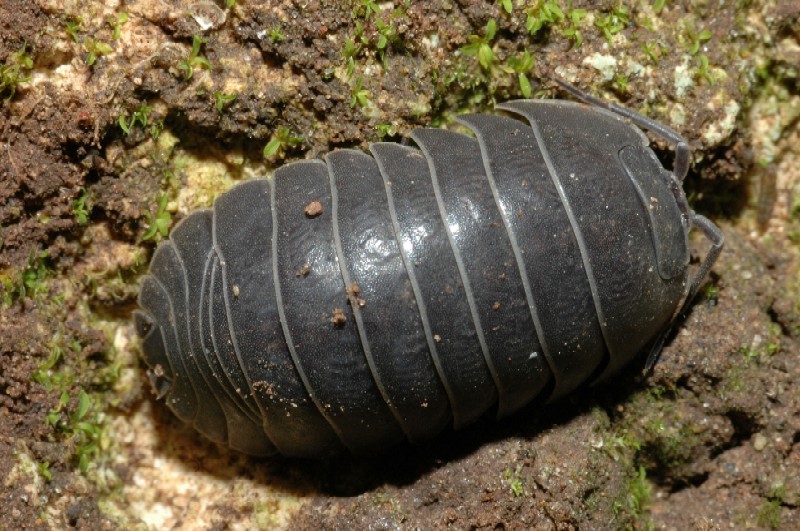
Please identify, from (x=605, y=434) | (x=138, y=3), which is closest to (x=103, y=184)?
(x=138, y=3)

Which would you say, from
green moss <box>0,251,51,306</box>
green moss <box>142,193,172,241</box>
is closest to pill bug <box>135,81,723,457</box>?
green moss <box>142,193,172,241</box>

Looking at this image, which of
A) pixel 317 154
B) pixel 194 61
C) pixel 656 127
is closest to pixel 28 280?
pixel 194 61

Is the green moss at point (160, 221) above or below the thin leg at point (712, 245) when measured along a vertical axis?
below

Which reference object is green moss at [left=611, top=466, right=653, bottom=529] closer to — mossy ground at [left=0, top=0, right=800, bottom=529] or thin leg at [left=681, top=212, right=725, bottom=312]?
mossy ground at [left=0, top=0, right=800, bottom=529]

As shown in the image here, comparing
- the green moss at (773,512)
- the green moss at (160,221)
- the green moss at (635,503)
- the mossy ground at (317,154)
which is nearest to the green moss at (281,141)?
the mossy ground at (317,154)

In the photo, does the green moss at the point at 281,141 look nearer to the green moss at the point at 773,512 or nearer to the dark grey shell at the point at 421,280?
the dark grey shell at the point at 421,280

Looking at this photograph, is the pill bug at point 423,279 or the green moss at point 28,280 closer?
the pill bug at point 423,279

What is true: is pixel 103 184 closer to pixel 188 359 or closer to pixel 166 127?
pixel 166 127
